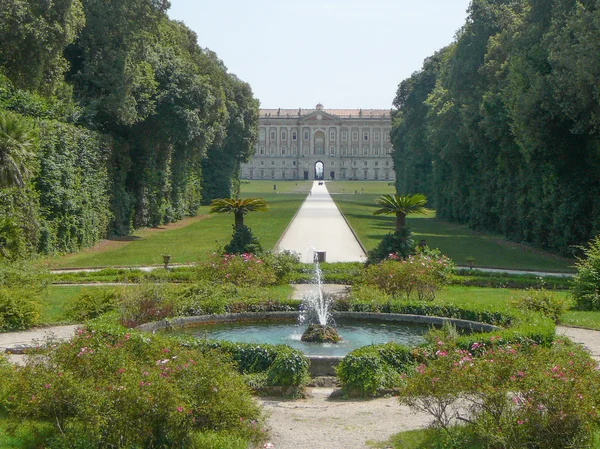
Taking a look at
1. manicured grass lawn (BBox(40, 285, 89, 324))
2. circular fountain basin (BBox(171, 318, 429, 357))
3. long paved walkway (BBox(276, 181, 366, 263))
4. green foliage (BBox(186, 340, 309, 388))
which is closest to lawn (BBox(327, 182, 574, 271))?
long paved walkway (BBox(276, 181, 366, 263))

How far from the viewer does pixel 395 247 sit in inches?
704

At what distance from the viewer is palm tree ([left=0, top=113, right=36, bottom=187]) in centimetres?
1698

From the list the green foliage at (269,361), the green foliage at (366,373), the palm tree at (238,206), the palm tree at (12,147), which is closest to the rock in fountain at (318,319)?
the green foliage at (269,361)

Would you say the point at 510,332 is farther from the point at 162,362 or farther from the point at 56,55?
the point at 56,55

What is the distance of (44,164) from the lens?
22.4m

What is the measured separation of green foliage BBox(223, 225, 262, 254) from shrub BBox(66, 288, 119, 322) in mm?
5792

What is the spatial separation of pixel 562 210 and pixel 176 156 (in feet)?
69.1

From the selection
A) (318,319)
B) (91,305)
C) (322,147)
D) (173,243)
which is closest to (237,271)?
(91,305)

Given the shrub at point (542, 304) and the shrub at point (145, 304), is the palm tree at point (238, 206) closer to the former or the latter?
the shrub at point (145, 304)

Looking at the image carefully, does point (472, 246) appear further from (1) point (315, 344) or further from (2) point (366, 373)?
(2) point (366, 373)

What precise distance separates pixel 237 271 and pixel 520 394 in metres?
9.89

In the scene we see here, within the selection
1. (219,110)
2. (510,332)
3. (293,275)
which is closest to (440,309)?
(510,332)

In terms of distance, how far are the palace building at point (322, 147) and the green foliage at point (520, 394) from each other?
135 metres

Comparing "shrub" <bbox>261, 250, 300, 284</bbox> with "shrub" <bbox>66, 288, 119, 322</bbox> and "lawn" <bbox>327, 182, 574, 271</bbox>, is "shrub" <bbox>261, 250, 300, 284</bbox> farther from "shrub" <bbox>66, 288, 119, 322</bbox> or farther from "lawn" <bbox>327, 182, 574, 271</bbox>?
"lawn" <bbox>327, 182, 574, 271</bbox>
